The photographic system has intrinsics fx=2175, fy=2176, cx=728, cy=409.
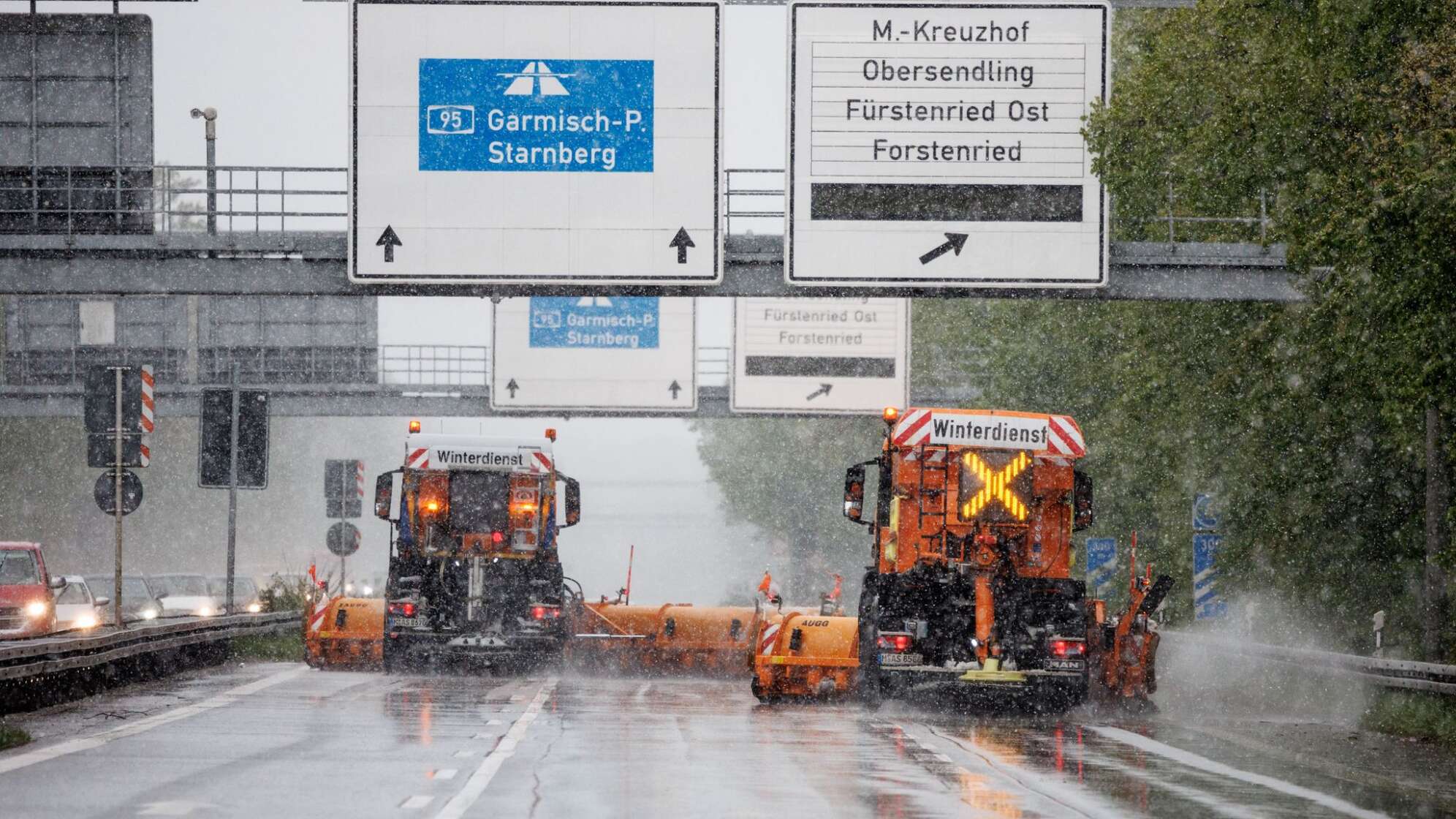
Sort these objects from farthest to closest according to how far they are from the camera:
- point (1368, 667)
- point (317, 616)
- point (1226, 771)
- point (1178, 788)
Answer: point (317, 616) → point (1368, 667) → point (1226, 771) → point (1178, 788)

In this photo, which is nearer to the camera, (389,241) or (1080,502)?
(389,241)

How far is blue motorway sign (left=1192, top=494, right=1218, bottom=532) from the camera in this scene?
29.1 metres

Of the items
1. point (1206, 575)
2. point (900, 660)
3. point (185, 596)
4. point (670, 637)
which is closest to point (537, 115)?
point (900, 660)

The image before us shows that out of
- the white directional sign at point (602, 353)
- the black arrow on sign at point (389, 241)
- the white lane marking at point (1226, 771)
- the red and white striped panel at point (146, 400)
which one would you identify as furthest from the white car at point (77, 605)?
the white lane marking at point (1226, 771)

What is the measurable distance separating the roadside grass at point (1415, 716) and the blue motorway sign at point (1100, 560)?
16.2m

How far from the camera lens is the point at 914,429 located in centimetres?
2188

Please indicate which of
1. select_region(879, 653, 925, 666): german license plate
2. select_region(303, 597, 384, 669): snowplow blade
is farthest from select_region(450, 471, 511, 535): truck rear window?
select_region(879, 653, 925, 666): german license plate

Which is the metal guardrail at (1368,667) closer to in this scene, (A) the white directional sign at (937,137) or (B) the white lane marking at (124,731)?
(A) the white directional sign at (937,137)

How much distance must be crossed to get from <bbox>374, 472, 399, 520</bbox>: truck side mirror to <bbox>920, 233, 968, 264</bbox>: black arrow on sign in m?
10.2

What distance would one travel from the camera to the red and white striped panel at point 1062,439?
71.7ft

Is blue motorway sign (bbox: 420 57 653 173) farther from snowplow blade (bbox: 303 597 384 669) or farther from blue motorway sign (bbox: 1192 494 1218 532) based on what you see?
blue motorway sign (bbox: 1192 494 1218 532)

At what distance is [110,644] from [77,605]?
20657 mm

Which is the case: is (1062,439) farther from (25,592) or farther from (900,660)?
(25,592)

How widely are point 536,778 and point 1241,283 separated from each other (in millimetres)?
11349
